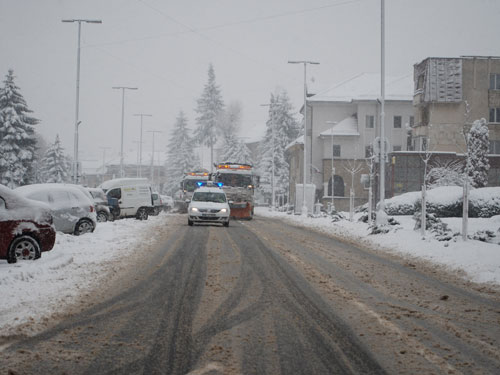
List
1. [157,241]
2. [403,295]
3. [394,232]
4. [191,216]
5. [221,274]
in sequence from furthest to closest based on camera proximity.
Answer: [191,216], [394,232], [157,241], [221,274], [403,295]

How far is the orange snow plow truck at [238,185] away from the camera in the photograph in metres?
37.6

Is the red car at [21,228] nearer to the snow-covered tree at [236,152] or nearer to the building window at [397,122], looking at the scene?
the building window at [397,122]

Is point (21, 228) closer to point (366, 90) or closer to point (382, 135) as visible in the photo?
point (382, 135)

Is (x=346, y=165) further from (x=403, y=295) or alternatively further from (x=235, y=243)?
(x=403, y=295)

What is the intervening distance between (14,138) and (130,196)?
23328 millimetres

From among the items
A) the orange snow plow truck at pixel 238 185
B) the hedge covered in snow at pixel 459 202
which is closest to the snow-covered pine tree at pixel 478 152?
the hedge covered in snow at pixel 459 202

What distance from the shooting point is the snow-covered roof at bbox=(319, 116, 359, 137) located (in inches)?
2717

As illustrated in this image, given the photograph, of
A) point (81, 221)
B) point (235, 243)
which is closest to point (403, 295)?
point (235, 243)

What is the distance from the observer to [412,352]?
244 inches

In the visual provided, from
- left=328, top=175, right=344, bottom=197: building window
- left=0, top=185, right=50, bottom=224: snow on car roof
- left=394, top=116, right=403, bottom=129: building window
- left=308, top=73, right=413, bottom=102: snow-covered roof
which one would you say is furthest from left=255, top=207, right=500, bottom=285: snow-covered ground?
left=308, top=73, right=413, bottom=102: snow-covered roof

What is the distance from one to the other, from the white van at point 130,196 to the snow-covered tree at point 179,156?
6280cm

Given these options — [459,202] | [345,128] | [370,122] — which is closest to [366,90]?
[370,122]

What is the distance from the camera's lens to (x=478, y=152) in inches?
1870

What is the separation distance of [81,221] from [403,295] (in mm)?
13213
